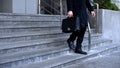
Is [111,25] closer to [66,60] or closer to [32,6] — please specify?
[32,6]

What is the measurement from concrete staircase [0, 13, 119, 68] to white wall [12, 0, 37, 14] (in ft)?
3.32

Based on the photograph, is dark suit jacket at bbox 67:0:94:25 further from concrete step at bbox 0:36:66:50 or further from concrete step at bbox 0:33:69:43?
concrete step at bbox 0:33:69:43

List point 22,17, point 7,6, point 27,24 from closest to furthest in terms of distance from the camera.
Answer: point 27,24 < point 22,17 < point 7,6

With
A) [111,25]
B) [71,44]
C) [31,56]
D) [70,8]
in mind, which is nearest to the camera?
[31,56]

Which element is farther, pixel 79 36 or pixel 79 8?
pixel 79 36

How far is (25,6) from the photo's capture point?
10.4m

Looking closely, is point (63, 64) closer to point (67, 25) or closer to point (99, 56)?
point (67, 25)

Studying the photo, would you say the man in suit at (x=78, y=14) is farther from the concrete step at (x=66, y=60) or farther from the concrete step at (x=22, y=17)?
the concrete step at (x=22, y=17)

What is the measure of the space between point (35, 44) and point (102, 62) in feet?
6.11

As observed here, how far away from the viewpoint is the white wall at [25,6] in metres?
9.99

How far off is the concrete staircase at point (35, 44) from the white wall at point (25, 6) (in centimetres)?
101

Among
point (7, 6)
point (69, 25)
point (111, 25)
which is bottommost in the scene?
point (111, 25)

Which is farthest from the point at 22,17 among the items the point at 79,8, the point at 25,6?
the point at 79,8

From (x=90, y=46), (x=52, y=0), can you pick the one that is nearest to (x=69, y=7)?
(x=90, y=46)
